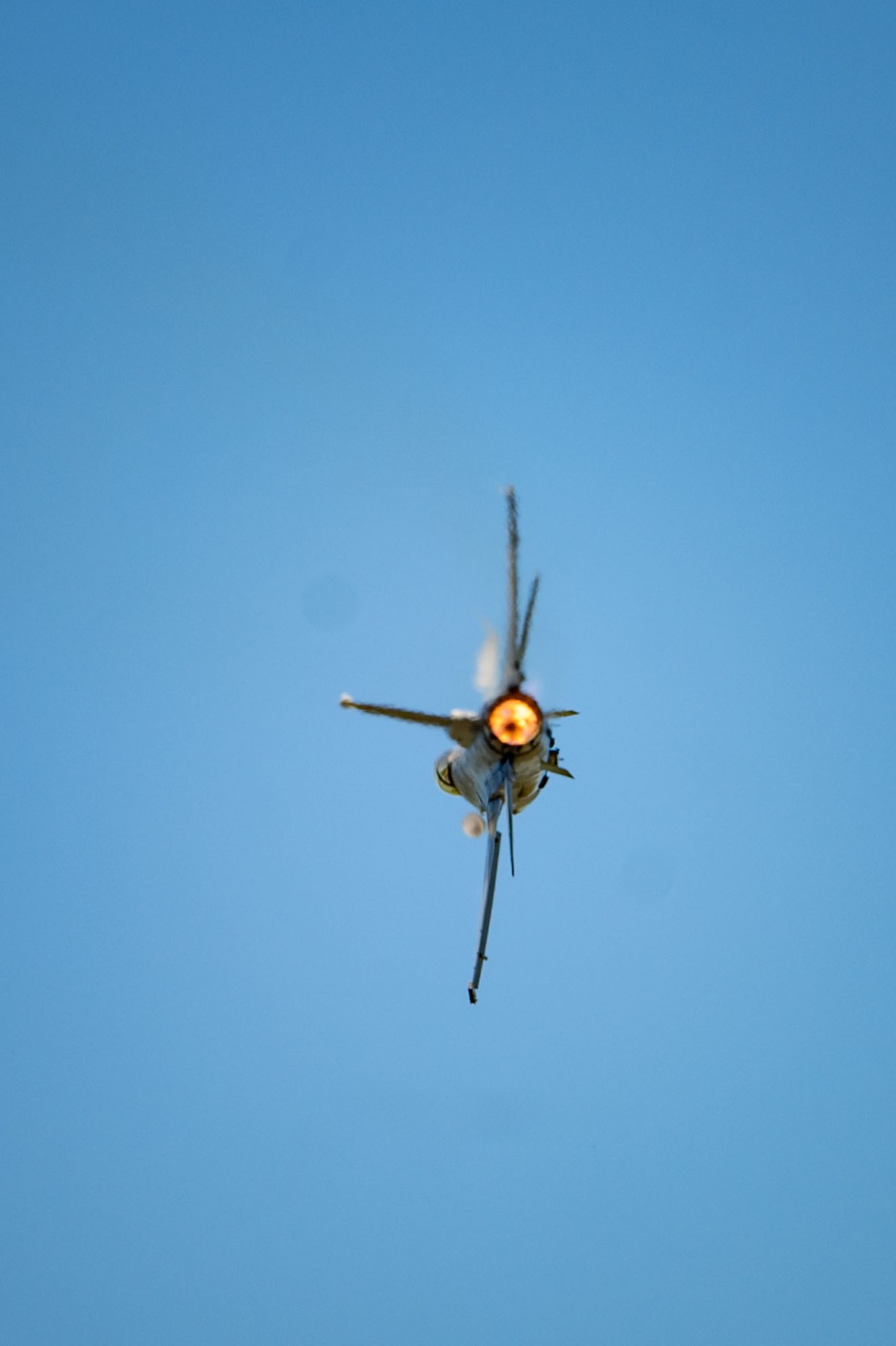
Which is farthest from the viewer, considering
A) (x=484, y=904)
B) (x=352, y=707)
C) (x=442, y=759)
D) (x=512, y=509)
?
(x=442, y=759)

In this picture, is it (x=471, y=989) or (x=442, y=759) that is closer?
(x=471, y=989)

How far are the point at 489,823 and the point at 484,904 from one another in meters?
2.09

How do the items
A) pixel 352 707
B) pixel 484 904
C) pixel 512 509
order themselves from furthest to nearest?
pixel 352 707, pixel 484 904, pixel 512 509

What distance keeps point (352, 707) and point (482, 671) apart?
9.05ft

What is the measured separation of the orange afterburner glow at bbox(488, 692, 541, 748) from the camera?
63.3ft

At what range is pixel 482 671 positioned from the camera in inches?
811

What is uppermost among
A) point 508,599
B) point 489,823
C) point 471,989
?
point 508,599

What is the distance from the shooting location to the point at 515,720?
19359 millimetres

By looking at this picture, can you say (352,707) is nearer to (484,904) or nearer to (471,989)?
(484,904)

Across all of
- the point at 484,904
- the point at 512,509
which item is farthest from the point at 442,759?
the point at 512,509

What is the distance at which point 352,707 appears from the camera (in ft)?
66.2

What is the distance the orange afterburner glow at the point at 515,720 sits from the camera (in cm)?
1928

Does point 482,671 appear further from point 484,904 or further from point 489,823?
point 484,904

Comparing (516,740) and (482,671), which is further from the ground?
(482,671)
